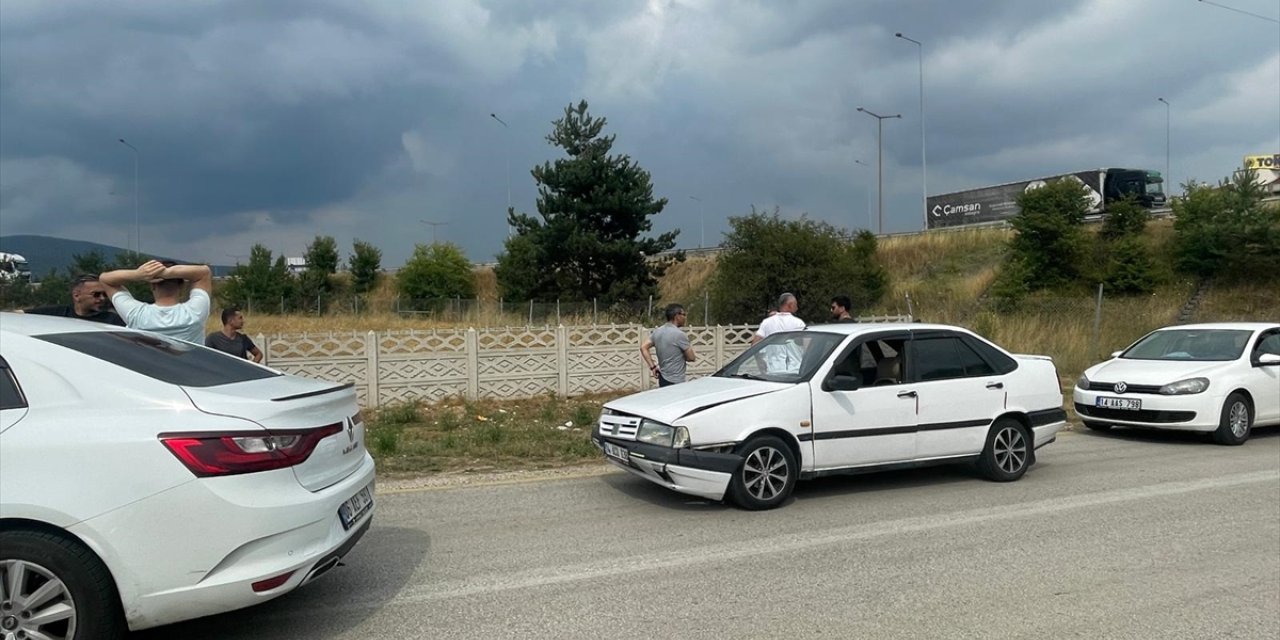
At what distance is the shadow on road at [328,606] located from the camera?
4363 mm

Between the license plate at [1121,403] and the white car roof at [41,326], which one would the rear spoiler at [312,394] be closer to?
the white car roof at [41,326]

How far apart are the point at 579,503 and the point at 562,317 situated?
2554 cm

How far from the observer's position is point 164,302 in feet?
21.2

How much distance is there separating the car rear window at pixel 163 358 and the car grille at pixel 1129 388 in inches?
401

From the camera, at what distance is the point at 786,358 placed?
7.89 m

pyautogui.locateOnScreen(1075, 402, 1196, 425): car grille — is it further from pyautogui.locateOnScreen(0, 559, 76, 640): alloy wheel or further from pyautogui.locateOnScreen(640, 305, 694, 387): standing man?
pyautogui.locateOnScreen(0, 559, 76, 640): alloy wheel

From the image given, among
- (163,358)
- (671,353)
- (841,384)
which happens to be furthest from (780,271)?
(163,358)

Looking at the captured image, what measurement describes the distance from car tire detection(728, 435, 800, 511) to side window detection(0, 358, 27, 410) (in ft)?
15.4

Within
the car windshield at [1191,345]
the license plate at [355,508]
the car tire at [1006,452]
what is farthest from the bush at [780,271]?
the license plate at [355,508]

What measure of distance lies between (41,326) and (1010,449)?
305 inches

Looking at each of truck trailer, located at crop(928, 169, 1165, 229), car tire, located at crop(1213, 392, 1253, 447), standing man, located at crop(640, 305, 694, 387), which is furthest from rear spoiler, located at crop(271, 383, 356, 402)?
truck trailer, located at crop(928, 169, 1165, 229)

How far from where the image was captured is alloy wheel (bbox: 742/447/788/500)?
6891 mm

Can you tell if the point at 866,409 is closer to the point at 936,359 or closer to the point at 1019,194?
the point at 936,359

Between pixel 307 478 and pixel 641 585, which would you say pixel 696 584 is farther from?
pixel 307 478
